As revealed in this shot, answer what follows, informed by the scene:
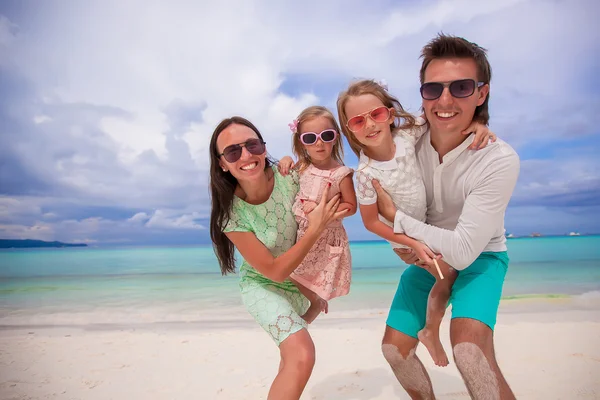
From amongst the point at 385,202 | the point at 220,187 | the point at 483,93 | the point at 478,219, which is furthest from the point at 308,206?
the point at 483,93

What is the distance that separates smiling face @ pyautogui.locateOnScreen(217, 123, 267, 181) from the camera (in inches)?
136

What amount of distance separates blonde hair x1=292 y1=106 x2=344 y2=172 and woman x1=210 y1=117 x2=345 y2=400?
14 centimetres

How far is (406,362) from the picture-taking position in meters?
3.71

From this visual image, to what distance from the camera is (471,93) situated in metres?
3.11

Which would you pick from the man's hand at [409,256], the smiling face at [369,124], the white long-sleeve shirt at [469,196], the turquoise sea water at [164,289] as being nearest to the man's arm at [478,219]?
the white long-sleeve shirt at [469,196]

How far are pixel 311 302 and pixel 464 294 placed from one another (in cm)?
122

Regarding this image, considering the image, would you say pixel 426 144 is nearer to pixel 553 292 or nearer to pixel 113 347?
pixel 113 347

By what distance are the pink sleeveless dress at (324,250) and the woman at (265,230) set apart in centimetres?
12

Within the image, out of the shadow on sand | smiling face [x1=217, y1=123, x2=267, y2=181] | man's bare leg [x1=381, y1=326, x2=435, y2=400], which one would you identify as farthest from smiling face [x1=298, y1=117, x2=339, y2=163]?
the shadow on sand

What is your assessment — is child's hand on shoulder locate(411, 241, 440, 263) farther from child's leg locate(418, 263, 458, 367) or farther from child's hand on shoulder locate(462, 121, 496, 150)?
child's hand on shoulder locate(462, 121, 496, 150)

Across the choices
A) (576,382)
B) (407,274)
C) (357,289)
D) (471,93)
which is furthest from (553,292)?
(471,93)

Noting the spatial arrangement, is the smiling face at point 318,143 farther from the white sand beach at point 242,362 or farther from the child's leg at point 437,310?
the white sand beach at point 242,362

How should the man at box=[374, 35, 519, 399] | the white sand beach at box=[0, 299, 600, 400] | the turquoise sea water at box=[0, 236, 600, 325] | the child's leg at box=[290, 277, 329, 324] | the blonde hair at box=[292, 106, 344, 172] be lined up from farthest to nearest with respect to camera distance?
1. the turquoise sea water at box=[0, 236, 600, 325]
2. the white sand beach at box=[0, 299, 600, 400]
3. the child's leg at box=[290, 277, 329, 324]
4. the blonde hair at box=[292, 106, 344, 172]
5. the man at box=[374, 35, 519, 399]

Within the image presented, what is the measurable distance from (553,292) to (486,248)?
10662mm
